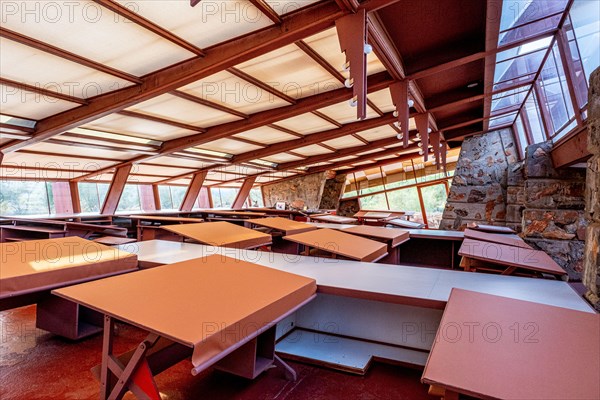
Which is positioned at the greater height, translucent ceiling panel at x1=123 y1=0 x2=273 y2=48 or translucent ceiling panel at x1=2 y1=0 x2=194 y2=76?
translucent ceiling panel at x1=123 y1=0 x2=273 y2=48

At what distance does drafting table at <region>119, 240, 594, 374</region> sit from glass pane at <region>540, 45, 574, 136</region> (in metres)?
4.93

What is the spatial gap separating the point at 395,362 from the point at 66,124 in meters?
6.24

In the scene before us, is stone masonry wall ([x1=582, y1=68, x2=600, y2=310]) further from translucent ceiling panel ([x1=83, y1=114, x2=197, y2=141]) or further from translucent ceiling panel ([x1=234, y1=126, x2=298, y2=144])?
translucent ceiling panel ([x1=234, y1=126, x2=298, y2=144])

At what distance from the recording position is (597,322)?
1.17 m

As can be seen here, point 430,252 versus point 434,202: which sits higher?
point 434,202

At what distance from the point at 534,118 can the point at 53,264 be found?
9.63 metres

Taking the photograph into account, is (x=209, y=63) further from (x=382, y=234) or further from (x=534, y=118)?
(x=534, y=118)

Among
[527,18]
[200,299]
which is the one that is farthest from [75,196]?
[527,18]

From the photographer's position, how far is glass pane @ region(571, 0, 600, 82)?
3934mm

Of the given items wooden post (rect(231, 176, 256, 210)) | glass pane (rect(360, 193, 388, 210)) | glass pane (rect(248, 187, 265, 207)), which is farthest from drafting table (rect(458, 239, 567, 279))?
glass pane (rect(248, 187, 265, 207))

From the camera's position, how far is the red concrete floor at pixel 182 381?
5.07 feet

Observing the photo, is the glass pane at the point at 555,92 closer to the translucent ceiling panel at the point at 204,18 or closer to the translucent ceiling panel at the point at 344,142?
the translucent ceiling panel at the point at 204,18

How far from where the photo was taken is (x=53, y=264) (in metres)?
1.75

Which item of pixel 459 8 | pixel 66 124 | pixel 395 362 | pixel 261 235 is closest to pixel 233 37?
pixel 261 235
